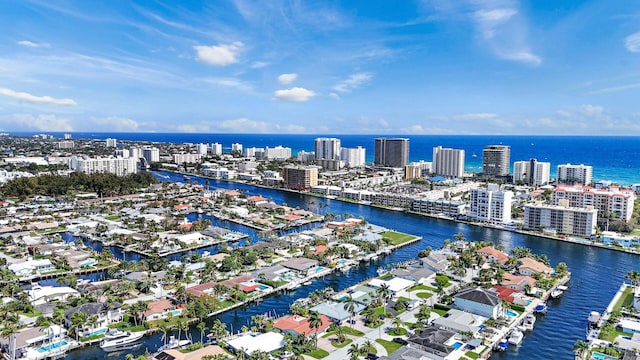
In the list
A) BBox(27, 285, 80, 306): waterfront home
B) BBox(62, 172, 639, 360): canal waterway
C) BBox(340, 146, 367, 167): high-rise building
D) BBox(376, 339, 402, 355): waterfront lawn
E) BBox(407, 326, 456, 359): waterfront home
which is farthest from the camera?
BBox(340, 146, 367, 167): high-rise building

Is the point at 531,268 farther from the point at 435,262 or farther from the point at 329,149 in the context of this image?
the point at 329,149

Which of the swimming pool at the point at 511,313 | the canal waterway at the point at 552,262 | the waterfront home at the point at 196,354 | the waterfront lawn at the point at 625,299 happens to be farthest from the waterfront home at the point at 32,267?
the waterfront lawn at the point at 625,299

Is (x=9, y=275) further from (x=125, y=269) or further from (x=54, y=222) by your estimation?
(x=54, y=222)

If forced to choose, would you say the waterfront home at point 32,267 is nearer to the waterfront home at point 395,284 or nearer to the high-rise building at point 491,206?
the waterfront home at point 395,284

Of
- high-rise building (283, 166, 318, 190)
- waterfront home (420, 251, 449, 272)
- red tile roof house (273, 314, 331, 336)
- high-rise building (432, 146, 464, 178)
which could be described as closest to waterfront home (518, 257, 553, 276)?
waterfront home (420, 251, 449, 272)

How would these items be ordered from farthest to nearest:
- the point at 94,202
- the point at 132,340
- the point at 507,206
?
the point at 94,202, the point at 507,206, the point at 132,340

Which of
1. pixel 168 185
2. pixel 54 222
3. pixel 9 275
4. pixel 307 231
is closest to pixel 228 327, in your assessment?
pixel 9 275

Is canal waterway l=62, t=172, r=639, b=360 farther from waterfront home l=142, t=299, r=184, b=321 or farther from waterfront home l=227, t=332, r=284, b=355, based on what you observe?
waterfront home l=227, t=332, r=284, b=355
